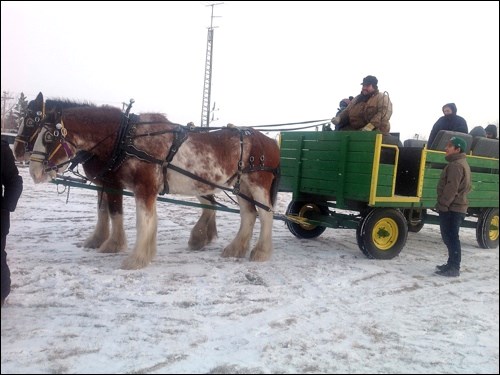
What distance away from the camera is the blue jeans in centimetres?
540

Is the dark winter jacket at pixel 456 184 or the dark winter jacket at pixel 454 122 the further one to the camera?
the dark winter jacket at pixel 454 122

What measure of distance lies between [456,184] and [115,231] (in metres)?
4.15

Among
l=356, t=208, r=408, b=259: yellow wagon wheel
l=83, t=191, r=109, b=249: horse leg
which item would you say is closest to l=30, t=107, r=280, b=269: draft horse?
l=83, t=191, r=109, b=249: horse leg

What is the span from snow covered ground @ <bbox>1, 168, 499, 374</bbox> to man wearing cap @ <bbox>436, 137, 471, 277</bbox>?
29 centimetres

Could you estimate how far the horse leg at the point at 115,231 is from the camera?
5.72m

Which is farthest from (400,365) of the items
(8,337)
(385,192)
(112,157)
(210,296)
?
(112,157)

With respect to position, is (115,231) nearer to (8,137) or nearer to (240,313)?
(8,137)

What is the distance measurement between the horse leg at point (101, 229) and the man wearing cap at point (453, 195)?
422 centimetres

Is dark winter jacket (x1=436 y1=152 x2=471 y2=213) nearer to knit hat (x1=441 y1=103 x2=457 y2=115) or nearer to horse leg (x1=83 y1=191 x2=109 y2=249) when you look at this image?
knit hat (x1=441 y1=103 x2=457 y2=115)

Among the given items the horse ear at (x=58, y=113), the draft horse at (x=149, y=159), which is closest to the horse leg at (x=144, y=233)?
the draft horse at (x=149, y=159)

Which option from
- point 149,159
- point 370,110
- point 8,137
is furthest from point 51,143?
point 370,110

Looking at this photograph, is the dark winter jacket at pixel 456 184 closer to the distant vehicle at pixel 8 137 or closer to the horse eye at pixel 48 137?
the horse eye at pixel 48 137

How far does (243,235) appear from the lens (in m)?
6.02

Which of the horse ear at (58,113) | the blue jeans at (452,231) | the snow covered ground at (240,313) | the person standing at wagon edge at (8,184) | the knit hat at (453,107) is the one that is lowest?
the snow covered ground at (240,313)
